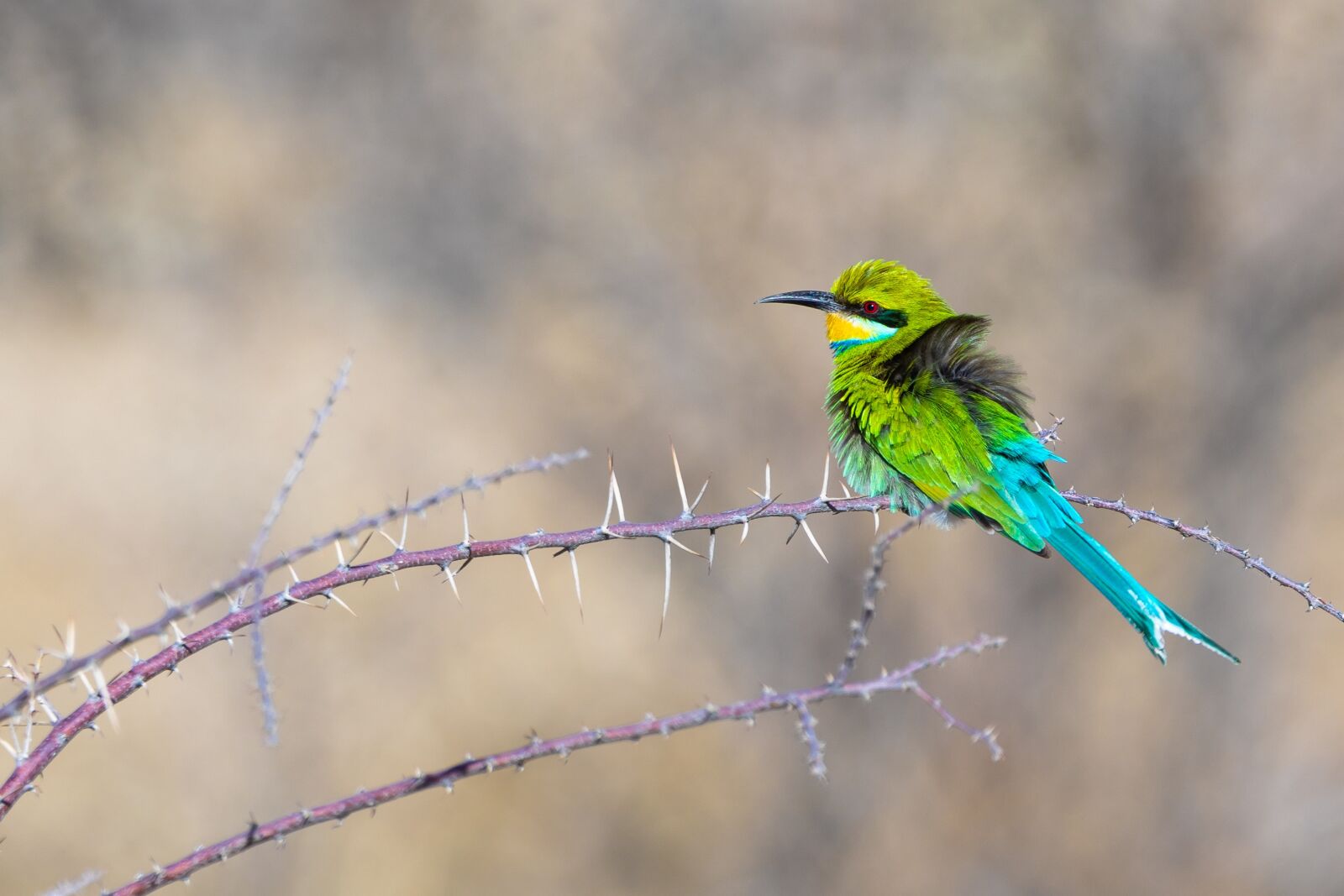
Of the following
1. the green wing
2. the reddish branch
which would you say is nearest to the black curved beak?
the green wing

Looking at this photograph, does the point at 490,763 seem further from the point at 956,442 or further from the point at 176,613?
the point at 956,442

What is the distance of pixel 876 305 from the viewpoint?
124 inches

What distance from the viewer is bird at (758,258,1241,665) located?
8.22ft

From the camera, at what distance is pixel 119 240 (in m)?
5.80

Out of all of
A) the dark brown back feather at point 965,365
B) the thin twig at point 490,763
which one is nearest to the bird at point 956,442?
the dark brown back feather at point 965,365

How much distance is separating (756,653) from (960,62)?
3.13m

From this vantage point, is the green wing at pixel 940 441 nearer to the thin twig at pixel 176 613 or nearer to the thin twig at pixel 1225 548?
the thin twig at pixel 1225 548

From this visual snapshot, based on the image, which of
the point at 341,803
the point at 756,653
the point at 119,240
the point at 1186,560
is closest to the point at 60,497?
the point at 119,240

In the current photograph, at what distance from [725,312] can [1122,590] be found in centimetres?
398

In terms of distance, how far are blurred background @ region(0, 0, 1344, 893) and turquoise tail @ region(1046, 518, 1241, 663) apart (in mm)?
3249

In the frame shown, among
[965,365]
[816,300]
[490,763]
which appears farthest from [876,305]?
[490,763]

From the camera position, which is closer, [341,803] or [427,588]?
[341,803]

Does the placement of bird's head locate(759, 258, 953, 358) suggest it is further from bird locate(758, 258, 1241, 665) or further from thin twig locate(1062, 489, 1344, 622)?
thin twig locate(1062, 489, 1344, 622)

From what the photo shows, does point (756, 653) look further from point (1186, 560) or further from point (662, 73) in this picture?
point (662, 73)
